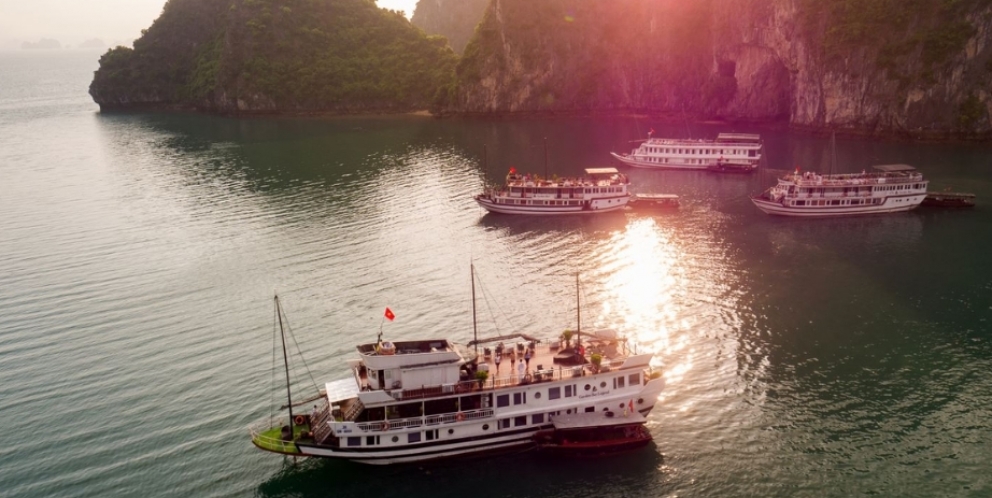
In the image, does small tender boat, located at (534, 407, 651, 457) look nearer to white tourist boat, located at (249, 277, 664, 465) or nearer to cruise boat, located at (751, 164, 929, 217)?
white tourist boat, located at (249, 277, 664, 465)

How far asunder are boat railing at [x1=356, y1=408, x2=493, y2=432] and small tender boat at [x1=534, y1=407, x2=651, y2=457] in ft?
13.0

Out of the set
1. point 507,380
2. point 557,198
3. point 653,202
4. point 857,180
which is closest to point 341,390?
point 507,380

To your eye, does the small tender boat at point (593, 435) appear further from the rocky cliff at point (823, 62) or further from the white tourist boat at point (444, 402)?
the rocky cliff at point (823, 62)

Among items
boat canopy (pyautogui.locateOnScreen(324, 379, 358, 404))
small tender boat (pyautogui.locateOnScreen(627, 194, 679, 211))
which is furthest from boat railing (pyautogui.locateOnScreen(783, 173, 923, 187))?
boat canopy (pyautogui.locateOnScreen(324, 379, 358, 404))

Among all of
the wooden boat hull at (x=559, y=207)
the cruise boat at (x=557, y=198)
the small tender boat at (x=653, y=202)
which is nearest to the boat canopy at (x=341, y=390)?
the wooden boat hull at (x=559, y=207)

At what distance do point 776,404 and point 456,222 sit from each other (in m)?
56.3

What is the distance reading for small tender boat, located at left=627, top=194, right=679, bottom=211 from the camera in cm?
10144

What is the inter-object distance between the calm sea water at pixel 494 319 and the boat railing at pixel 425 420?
2924mm

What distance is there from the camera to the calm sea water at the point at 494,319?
42.5m

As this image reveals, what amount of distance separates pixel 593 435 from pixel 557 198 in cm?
5905

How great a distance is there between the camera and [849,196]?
96.2 metres

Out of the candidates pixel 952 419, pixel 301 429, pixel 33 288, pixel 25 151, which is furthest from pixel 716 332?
pixel 25 151

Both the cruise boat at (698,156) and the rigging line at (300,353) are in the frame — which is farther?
the cruise boat at (698,156)

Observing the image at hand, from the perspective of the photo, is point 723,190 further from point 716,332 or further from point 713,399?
point 713,399
